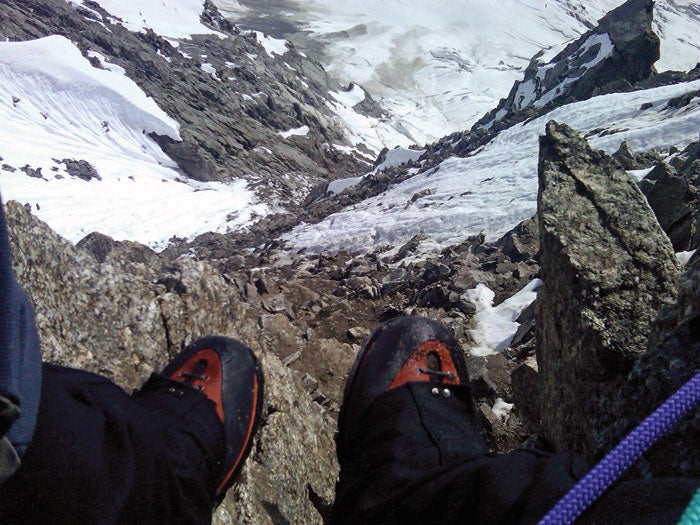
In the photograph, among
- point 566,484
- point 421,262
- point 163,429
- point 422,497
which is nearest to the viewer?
point 566,484

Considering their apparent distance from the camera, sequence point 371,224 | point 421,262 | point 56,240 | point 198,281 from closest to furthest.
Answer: point 56,240 → point 198,281 → point 421,262 → point 371,224

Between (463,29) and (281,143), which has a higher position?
(463,29)

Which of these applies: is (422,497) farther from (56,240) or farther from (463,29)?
(463,29)

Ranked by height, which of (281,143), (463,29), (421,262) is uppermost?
(463,29)

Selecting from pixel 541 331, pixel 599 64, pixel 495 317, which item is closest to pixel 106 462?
pixel 541 331

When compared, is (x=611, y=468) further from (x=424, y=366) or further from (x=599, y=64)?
(x=599, y=64)

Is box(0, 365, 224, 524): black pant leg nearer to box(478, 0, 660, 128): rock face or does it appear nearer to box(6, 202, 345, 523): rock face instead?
box(6, 202, 345, 523): rock face

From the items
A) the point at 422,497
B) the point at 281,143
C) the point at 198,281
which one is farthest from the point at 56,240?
the point at 281,143
